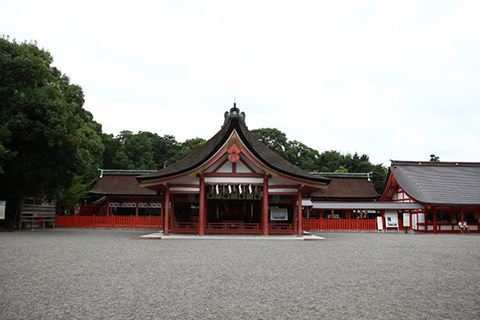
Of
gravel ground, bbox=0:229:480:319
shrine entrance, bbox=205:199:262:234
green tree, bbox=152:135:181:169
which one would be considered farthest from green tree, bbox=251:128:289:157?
gravel ground, bbox=0:229:480:319

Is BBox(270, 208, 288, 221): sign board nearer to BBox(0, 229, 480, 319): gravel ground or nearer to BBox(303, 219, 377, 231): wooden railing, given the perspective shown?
BBox(303, 219, 377, 231): wooden railing

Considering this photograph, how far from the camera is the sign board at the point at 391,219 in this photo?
2709cm

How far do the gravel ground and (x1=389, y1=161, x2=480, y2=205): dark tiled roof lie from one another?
18.2 meters

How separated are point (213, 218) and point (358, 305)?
18.1 m

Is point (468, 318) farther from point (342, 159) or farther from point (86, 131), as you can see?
point (342, 159)

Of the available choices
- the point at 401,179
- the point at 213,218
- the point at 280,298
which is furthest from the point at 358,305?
the point at 401,179

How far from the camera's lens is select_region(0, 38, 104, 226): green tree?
1909 cm

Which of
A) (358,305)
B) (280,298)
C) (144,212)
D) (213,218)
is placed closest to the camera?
(358,305)

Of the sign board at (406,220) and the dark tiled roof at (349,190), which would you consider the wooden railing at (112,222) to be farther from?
the sign board at (406,220)

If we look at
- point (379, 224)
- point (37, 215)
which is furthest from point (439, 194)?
point (37, 215)

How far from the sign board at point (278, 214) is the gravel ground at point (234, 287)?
11.9 meters

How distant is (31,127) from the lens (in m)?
19.3

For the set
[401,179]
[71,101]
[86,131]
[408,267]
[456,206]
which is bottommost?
[408,267]

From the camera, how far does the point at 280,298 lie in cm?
592
